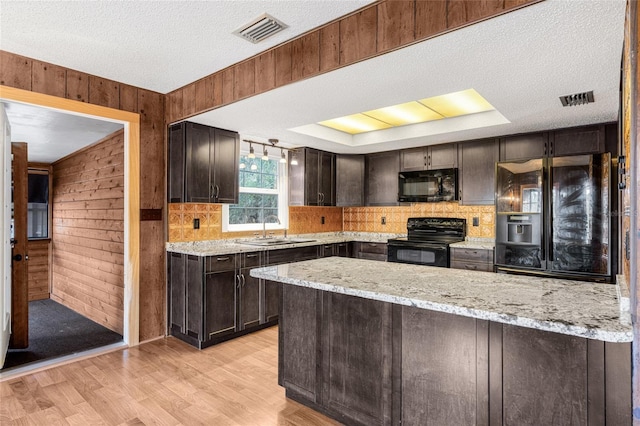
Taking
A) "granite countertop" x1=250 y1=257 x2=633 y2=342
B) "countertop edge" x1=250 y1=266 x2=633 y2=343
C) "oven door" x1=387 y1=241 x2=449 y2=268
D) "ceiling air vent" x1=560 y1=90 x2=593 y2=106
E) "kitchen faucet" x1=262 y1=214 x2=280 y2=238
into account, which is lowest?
"oven door" x1=387 y1=241 x2=449 y2=268

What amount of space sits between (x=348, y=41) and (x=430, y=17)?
510mm

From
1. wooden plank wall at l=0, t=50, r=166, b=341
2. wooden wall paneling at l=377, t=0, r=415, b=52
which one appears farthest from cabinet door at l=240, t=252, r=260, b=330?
wooden wall paneling at l=377, t=0, r=415, b=52

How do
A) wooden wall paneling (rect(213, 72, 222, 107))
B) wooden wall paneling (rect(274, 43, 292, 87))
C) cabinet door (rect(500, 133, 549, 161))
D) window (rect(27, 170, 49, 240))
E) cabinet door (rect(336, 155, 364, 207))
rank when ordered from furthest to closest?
window (rect(27, 170, 49, 240))
cabinet door (rect(336, 155, 364, 207))
cabinet door (rect(500, 133, 549, 161))
wooden wall paneling (rect(213, 72, 222, 107))
wooden wall paneling (rect(274, 43, 292, 87))

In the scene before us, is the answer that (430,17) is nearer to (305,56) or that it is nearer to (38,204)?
(305,56)

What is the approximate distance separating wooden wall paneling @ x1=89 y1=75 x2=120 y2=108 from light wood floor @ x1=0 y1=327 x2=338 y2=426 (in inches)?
89.0

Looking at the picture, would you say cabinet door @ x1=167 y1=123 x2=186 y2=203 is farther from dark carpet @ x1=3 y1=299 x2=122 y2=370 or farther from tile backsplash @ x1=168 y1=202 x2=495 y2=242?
dark carpet @ x1=3 y1=299 x2=122 y2=370

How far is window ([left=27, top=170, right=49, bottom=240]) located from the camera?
19.2 ft

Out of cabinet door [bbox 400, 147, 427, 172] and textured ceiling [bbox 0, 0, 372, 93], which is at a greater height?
textured ceiling [bbox 0, 0, 372, 93]

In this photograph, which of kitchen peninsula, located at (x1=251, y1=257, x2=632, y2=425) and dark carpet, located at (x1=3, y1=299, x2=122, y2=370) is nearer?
kitchen peninsula, located at (x1=251, y1=257, x2=632, y2=425)

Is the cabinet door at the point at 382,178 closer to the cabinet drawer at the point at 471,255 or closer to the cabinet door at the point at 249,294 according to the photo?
the cabinet drawer at the point at 471,255

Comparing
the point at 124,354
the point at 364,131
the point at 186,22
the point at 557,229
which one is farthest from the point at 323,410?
the point at 364,131

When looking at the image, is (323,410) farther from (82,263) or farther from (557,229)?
(82,263)

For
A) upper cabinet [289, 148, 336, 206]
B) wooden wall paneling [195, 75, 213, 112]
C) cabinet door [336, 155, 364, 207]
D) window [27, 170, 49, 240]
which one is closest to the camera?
wooden wall paneling [195, 75, 213, 112]

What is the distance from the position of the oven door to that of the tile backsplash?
678 millimetres
